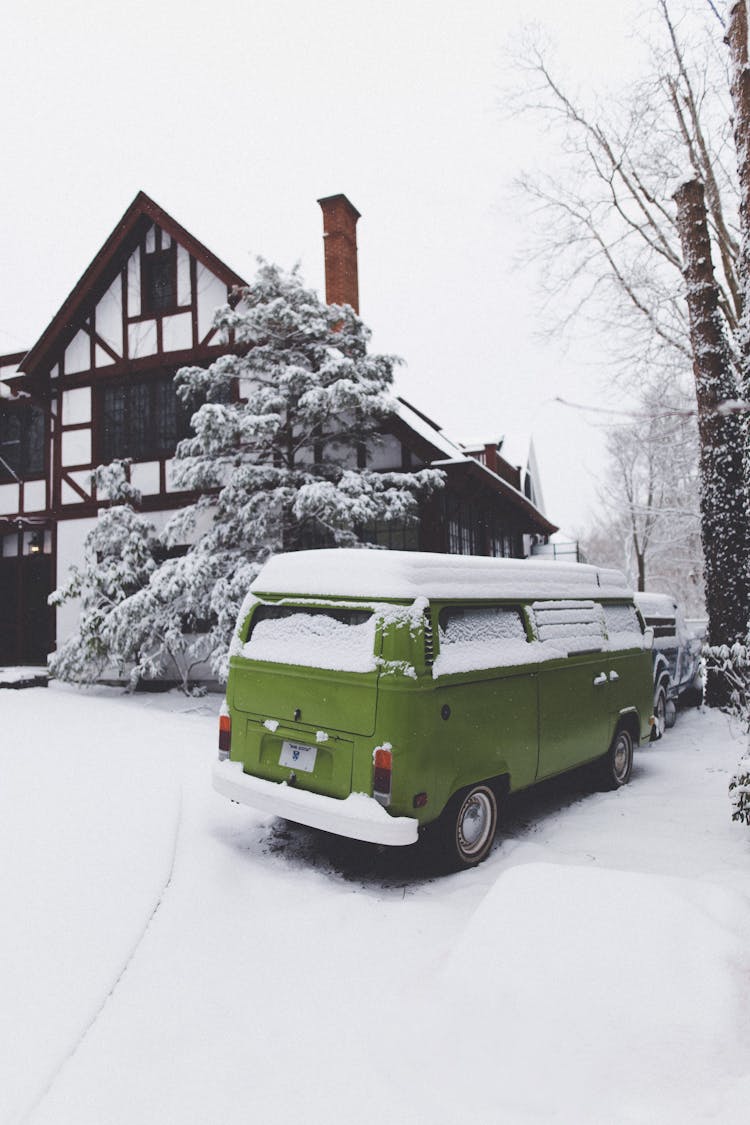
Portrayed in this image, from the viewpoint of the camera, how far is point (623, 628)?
658 cm

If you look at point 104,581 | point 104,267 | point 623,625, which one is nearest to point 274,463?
point 104,581

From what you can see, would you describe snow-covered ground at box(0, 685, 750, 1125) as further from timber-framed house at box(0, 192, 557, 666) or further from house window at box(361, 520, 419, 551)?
timber-framed house at box(0, 192, 557, 666)

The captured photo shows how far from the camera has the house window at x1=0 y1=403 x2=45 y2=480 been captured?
1525 centimetres

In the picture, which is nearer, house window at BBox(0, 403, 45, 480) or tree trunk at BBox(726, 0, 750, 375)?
tree trunk at BBox(726, 0, 750, 375)

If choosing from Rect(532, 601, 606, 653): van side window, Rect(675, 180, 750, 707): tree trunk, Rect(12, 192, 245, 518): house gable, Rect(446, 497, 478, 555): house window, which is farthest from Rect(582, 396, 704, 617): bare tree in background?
Rect(12, 192, 245, 518): house gable

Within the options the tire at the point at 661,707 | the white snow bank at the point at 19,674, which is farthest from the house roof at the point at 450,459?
the white snow bank at the point at 19,674

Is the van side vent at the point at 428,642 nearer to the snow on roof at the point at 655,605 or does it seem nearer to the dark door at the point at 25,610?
the snow on roof at the point at 655,605

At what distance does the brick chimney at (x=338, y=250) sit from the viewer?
14.4m

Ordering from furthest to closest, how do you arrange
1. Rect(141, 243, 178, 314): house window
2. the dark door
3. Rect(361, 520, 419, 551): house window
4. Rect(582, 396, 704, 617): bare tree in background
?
Rect(582, 396, 704, 617): bare tree in background < the dark door < Rect(141, 243, 178, 314): house window < Rect(361, 520, 419, 551): house window

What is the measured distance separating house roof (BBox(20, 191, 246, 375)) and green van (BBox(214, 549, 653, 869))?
10.7 m

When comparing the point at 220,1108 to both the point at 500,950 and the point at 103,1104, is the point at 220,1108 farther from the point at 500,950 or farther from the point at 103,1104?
the point at 500,950

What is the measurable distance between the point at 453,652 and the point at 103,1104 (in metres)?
2.73

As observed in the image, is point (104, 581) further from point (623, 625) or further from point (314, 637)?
point (623, 625)

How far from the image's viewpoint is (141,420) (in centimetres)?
1405
